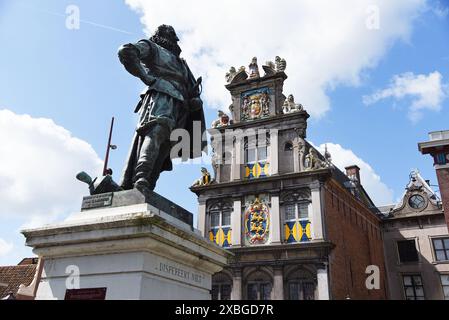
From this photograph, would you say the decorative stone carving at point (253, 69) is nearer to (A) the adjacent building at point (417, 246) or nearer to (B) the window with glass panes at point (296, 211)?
(B) the window with glass panes at point (296, 211)

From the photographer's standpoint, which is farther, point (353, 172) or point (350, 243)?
point (353, 172)

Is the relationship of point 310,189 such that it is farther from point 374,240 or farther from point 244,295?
point 374,240

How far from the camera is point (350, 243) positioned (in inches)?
826

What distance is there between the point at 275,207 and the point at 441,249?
12.4m

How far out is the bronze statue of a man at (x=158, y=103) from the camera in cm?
415

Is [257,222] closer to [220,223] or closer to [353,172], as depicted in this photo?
[220,223]

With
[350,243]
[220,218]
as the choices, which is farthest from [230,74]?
[350,243]

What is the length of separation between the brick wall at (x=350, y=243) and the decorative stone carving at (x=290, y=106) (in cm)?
406

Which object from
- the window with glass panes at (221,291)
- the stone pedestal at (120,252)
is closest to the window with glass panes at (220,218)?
the window with glass panes at (221,291)

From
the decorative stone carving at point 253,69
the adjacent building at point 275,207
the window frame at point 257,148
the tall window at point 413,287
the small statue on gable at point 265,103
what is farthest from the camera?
the tall window at point 413,287

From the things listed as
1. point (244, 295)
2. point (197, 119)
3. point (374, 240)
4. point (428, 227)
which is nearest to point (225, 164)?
point (244, 295)

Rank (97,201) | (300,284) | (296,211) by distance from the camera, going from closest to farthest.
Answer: (97,201) → (300,284) → (296,211)

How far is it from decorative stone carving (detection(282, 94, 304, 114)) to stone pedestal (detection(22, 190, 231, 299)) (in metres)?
17.0
